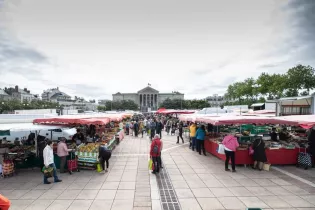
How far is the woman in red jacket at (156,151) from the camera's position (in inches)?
344

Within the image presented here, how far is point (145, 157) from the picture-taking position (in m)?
12.1

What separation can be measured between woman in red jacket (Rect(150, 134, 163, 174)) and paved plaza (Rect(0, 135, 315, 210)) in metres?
0.42

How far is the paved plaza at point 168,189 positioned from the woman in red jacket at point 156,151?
416 millimetres

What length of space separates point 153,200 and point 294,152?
805cm

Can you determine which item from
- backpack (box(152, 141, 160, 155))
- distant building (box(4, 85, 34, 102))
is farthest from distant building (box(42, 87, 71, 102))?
backpack (box(152, 141, 160, 155))

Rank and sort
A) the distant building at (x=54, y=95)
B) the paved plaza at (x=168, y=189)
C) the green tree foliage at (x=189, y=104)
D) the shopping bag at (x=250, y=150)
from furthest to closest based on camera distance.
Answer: the distant building at (x=54, y=95) < the green tree foliage at (x=189, y=104) < the shopping bag at (x=250, y=150) < the paved plaza at (x=168, y=189)

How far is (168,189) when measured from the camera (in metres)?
7.26

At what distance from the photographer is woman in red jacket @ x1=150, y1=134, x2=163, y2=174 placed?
28.6 feet

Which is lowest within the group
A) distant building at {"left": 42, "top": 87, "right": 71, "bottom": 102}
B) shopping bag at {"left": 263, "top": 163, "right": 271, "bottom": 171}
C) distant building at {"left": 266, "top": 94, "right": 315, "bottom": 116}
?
shopping bag at {"left": 263, "top": 163, "right": 271, "bottom": 171}

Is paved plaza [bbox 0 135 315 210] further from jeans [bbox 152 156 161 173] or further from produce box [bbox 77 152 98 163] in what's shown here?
produce box [bbox 77 152 98 163]

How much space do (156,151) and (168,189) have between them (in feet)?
6.19

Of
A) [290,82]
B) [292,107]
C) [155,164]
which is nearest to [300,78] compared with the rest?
[290,82]

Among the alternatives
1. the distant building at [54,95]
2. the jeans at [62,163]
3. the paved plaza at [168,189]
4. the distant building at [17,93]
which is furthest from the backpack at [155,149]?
the distant building at [54,95]

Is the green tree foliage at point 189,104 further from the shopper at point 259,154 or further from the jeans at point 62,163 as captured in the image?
the jeans at point 62,163
